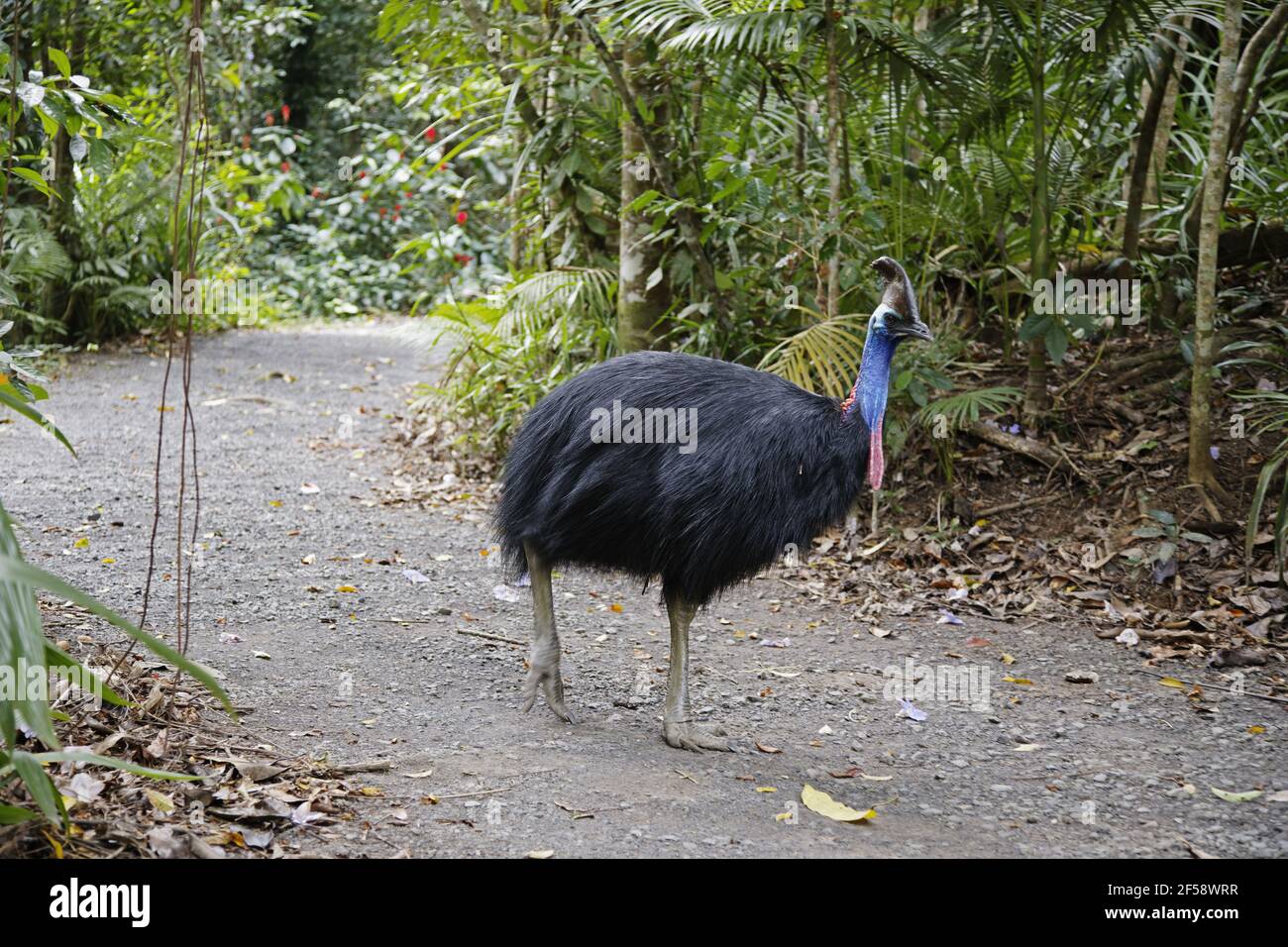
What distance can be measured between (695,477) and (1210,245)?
2.91m

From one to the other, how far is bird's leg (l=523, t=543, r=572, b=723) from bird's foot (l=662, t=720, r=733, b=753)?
1.18 ft

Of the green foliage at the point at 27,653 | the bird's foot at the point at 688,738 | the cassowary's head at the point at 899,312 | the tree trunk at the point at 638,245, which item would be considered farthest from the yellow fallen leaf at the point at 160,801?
the tree trunk at the point at 638,245

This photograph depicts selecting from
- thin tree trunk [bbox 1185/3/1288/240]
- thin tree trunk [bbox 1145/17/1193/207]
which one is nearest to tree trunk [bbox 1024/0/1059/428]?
thin tree trunk [bbox 1185/3/1288/240]

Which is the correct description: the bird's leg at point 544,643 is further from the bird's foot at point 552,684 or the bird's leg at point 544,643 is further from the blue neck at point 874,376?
the blue neck at point 874,376

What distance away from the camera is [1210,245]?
17.3 ft

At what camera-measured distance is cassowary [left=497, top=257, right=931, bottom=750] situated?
375 centimetres

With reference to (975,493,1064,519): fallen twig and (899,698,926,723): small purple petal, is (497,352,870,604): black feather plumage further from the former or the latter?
(975,493,1064,519): fallen twig

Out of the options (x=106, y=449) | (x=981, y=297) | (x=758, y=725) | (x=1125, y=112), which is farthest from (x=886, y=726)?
(x=106, y=449)

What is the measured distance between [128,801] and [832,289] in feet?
13.3

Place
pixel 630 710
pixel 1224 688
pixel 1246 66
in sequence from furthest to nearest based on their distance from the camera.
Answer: pixel 1246 66 < pixel 1224 688 < pixel 630 710

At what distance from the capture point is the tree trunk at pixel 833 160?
564 cm

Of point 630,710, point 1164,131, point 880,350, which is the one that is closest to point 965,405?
point 880,350

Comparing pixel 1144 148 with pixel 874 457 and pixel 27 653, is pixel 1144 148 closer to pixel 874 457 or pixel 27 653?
pixel 874 457

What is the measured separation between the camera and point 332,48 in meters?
16.5
